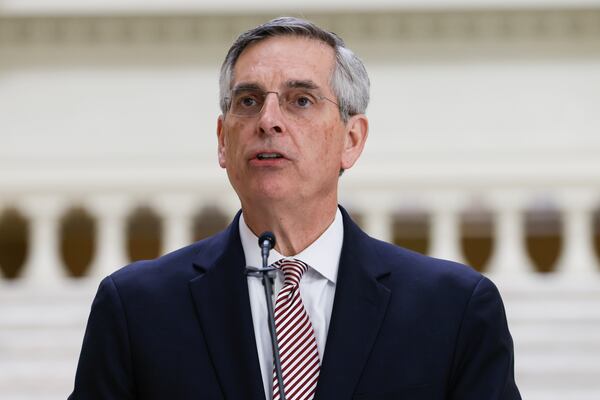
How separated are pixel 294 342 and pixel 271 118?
344 millimetres

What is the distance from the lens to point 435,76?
10.6 meters

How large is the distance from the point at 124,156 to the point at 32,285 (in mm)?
1348

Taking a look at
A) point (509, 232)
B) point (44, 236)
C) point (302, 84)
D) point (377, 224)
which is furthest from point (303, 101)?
point (44, 236)

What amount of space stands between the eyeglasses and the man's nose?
0.05 ft

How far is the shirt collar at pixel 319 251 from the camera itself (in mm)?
2191

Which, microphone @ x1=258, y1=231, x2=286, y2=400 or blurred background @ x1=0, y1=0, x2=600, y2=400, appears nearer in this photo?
microphone @ x1=258, y1=231, x2=286, y2=400

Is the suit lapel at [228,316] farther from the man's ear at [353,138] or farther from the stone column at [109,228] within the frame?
the stone column at [109,228]

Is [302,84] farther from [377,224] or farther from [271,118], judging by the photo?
[377,224]

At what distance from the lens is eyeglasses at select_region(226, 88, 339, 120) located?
7.00 ft

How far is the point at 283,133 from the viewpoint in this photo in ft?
6.91

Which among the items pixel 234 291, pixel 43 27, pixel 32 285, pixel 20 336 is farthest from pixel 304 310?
pixel 43 27

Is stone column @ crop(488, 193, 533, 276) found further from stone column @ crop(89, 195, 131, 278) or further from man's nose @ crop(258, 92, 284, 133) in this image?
man's nose @ crop(258, 92, 284, 133)

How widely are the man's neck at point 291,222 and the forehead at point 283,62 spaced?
20cm

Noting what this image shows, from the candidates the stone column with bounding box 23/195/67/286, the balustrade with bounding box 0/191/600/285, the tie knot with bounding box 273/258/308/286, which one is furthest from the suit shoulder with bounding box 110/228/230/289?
the stone column with bounding box 23/195/67/286
